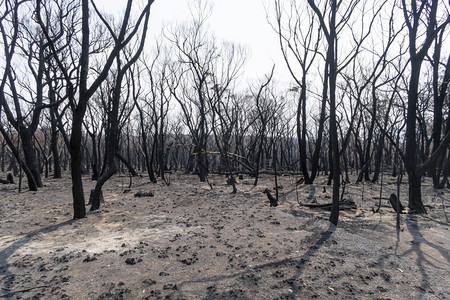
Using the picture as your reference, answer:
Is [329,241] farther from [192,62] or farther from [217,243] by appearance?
[192,62]

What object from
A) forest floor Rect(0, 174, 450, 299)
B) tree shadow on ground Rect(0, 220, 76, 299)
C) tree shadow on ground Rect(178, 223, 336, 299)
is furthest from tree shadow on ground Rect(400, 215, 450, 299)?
tree shadow on ground Rect(0, 220, 76, 299)

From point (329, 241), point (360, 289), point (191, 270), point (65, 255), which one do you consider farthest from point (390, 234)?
point (65, 255)

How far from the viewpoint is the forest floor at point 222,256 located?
3166 mm

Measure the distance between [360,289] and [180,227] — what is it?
310 cm

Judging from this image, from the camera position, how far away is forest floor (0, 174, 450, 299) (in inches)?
125

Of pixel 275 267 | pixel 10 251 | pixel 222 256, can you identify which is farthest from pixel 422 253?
pixel 10 251

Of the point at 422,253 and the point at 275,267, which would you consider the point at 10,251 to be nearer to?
the point at 275,267

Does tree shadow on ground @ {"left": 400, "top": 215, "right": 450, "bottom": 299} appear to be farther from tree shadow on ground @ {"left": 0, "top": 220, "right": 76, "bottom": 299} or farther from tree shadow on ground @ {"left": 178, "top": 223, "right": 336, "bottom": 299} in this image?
tree shadow on ground @ {"left": 0, "top": 220, "right": 76, "bottom": 299}

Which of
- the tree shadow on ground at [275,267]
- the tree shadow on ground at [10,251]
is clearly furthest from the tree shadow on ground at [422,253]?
the tree shadow on ground at [10,251]

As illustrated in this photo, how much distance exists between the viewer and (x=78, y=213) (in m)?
6.31

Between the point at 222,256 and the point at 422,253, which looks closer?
the point at 222,256

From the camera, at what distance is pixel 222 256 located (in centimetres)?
404

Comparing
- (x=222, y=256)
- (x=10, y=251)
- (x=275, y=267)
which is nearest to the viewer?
(x=275, y=267)

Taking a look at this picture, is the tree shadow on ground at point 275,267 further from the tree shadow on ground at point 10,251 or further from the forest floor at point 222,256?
the tree shadow on ground at point 10,251
